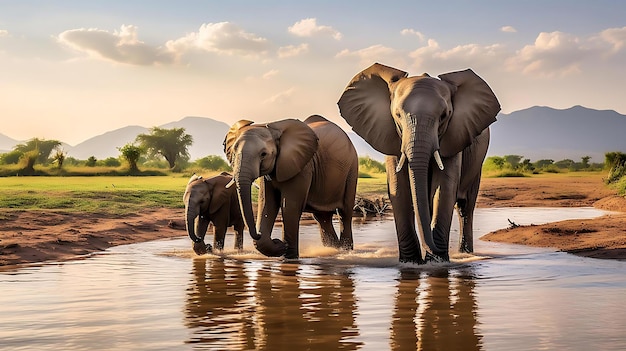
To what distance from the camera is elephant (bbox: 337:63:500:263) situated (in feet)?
33.4

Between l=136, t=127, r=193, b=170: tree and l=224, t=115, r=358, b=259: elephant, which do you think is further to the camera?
l=136, t=127, r=193, b=170: tree

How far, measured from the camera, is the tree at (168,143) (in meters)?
81.9

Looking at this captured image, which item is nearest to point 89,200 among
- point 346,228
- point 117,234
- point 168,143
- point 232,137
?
point 117,234

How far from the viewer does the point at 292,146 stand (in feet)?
40.1

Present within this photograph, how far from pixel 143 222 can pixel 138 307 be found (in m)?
12.3

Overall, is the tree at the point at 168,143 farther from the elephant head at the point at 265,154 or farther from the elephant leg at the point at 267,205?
the elephant head at the point at 265,154

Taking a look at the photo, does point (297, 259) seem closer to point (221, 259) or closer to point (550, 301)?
point (221, 259)

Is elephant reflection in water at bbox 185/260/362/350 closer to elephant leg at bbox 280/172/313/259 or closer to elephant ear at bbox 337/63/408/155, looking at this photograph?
elephant leg at bbox 280/172/313/259

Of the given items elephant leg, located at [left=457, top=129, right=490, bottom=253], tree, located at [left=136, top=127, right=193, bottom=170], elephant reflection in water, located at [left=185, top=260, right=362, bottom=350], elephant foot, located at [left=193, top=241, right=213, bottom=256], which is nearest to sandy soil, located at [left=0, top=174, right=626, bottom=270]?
elephant leg, located at [left=457, top=129, right=490, bottom=253]

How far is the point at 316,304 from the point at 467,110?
4647 mm

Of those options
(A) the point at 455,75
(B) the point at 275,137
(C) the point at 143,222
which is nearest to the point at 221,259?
(B) the point at 275,137

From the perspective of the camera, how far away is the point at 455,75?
37.6 feet

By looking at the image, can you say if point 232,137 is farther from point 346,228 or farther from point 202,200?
point 346,228

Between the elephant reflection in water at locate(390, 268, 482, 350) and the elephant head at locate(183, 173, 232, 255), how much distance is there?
5.03 meters
